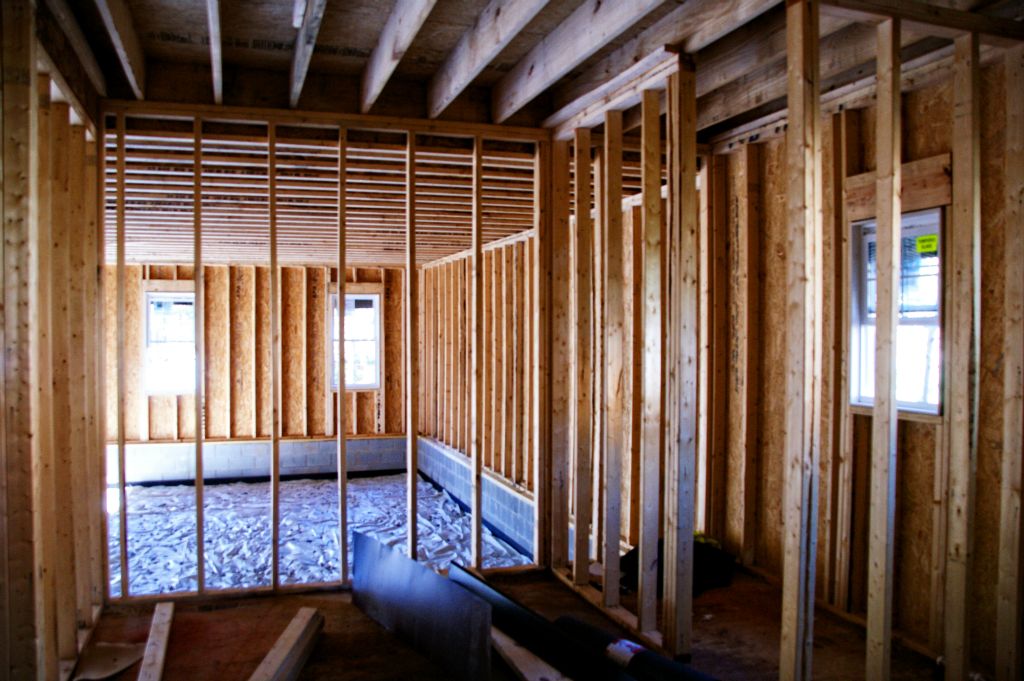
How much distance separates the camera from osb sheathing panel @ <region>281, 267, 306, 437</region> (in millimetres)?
11117

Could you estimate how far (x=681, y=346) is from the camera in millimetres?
3344

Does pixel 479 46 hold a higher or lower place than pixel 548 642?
higher

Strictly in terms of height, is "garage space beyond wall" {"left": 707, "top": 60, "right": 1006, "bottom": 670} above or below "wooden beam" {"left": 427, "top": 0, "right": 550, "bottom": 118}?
below

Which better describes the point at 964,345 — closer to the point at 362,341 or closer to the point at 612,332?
the point at 612,332

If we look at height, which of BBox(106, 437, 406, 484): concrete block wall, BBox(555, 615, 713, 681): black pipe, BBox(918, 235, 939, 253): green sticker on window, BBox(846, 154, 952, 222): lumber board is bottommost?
BBox(106, 437, 406, 484): concrete block wall

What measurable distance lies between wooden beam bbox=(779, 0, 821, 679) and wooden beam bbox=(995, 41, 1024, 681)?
106cm

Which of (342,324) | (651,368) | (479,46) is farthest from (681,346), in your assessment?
(342,324)

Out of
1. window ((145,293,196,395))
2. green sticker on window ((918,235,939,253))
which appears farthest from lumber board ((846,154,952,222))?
window ((145,293,196,395))

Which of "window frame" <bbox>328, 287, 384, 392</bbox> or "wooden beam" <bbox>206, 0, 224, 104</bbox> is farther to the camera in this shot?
"window frame" <bbox>328, 287, 384, 392</bbox>

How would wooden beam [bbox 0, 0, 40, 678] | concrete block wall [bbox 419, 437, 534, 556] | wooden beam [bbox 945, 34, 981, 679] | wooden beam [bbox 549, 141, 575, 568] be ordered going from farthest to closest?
1. concrete block wall [bbox 419, 437, 534, 556]
2. wooden beam [bbox 549, 141, 575, 568]
3. wooden beam [bbox 945, 34, 981, 679]
4. wooden beam [bbox 0, 0, 40, 678]

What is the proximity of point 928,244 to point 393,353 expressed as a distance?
9210 millimetres

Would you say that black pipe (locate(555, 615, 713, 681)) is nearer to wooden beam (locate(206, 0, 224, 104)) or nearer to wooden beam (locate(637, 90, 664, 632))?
wooden beam (locate(637, 90, 664, 632))

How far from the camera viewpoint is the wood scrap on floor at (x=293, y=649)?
10.6ft

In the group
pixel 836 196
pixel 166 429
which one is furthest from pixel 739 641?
pixel 166 429
